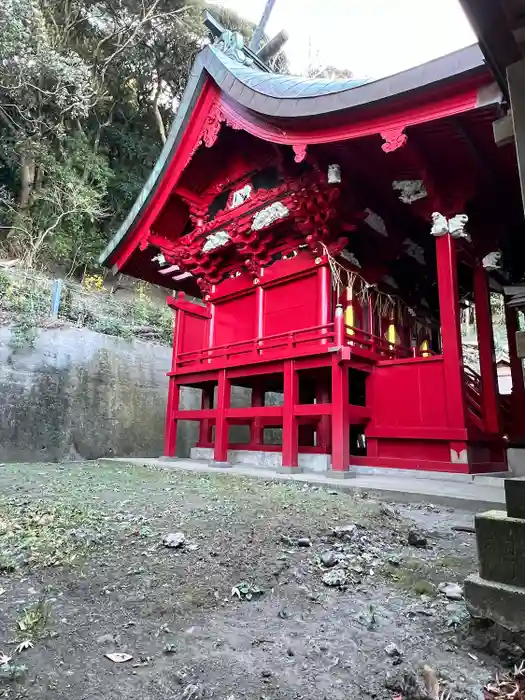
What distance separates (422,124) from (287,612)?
5.26m

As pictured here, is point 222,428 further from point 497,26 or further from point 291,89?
point 497,26

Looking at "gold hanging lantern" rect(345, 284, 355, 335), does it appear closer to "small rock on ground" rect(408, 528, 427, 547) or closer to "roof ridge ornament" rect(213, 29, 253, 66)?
"small rock on ground" rect(408, 528, 427, 547)

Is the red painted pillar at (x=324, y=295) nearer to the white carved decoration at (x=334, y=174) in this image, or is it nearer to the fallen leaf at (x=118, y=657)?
the white carved decoration at (x=334, y=174)

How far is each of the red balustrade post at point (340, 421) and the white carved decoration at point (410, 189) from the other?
2.64 meters

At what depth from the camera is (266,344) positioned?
→ 7.95m

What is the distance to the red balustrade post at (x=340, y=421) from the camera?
6.10m

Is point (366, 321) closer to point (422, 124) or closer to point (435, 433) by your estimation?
point (435, 433)

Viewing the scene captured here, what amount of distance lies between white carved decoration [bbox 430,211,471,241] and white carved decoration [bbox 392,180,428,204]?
0.39 m

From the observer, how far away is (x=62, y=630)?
1.71 metres

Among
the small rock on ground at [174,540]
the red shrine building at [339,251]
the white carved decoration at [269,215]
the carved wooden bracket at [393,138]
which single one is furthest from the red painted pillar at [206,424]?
the small rock on ground at [174,540]

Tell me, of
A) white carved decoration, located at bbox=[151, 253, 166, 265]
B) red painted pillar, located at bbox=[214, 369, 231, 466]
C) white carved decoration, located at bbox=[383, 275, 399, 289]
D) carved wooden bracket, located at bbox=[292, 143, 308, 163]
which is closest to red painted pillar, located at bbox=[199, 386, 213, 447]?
red painted pillar, located at bbox=[214, 369, 231, 466]

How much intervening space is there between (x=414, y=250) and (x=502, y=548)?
7579 millimetres

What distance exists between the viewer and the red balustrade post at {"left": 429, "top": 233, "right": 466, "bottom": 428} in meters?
5.83

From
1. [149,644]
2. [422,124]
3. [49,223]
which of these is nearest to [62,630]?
[149,644]
